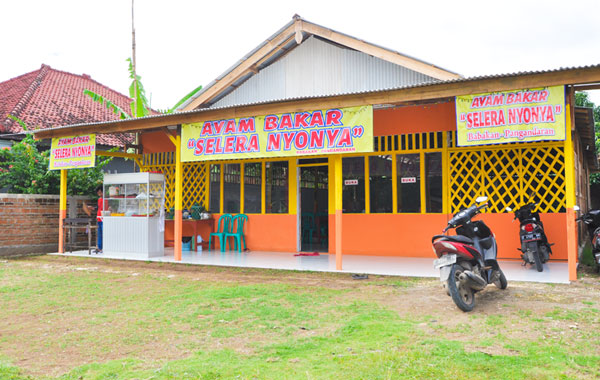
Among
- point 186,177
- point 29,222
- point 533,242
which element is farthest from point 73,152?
point 533,242

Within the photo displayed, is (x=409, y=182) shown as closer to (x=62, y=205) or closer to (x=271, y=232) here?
(x=271, y=232)

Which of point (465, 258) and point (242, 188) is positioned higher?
point (242, 188)

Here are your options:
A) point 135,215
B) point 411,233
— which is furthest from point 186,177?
point 411,233

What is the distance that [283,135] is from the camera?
782 cm

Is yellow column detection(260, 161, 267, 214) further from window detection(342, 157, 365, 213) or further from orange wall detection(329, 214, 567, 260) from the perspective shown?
window detection(342, 157, 365, 213)

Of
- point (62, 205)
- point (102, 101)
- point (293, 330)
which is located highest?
point (102, 101)

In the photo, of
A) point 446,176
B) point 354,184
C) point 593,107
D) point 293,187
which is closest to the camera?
point 446,176

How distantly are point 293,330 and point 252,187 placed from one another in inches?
279

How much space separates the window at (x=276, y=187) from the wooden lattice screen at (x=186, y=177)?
1.71 meters

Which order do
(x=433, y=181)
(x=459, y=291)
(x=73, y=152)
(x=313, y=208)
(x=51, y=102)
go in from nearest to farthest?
(x=459, y=291) < (x=433, y=181) < (x=73, y=152) < (x=313, y=208) < (x=51, y=102)

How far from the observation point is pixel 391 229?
9531 mm

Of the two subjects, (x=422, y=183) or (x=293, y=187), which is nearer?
(x=422, y=183)

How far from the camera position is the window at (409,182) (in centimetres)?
934

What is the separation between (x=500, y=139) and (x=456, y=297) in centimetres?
261
